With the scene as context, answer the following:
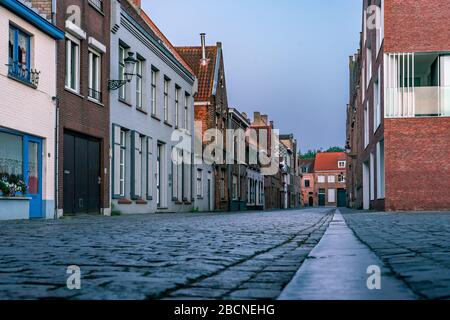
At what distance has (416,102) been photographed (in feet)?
73.8

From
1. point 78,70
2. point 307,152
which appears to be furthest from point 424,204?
point 307,152

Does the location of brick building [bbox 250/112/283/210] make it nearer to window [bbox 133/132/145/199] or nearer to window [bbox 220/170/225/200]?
window [bbox 220/170/225/200]

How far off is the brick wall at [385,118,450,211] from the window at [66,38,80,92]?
10.8 meters

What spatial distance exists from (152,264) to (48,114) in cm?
1248

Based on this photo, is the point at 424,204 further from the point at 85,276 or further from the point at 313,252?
the point at 85,276

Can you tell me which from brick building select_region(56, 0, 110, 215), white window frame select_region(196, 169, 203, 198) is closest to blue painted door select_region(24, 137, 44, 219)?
brick building select_region(56, 0, 110, 215)

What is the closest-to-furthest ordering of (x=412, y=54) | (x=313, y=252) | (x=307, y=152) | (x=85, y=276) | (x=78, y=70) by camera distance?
(x=85, y=276) < (x=313, y=252) < (x=78, y=70) < (x=412, y=54) < (x=307, y=152)

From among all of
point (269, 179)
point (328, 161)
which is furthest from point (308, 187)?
point (269, 179)

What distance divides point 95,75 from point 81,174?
3.31m

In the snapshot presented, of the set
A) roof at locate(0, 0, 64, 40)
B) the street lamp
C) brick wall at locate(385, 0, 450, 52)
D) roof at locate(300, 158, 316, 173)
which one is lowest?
roof at locate(300, 158, 316, 173)

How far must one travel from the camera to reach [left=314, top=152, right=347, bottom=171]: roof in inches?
4320

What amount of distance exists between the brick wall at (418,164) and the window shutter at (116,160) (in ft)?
30.3

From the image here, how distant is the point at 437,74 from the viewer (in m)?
23.5

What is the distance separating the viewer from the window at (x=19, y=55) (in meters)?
14.9
